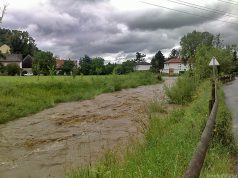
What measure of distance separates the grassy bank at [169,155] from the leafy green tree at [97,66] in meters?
74.4

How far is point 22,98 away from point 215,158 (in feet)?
61.9

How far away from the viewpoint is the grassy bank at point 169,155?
221 inches

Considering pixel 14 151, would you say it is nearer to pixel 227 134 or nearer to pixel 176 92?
pixel 227 134

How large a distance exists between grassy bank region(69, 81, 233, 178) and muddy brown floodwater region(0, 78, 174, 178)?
1742mm

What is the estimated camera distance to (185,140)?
25.4ft

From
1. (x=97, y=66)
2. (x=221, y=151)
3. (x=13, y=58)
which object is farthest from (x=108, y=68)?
(x=221, y=151)

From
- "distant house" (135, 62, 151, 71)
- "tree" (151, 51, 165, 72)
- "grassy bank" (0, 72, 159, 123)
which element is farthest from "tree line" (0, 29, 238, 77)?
Answer: "distant house" (135, 62, 151, 71)

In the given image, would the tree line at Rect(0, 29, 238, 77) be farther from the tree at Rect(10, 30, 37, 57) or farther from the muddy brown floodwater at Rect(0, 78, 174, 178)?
the muddy brown floodwater at Rect(0, 78, 174, 178)

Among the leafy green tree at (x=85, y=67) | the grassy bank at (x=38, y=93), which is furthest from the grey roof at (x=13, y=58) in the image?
the grassy bank at (x=38, y=93)

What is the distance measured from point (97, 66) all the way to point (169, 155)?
82.5 m

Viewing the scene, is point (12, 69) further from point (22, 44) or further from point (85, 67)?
point (22, 44)

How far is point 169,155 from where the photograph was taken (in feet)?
21.7

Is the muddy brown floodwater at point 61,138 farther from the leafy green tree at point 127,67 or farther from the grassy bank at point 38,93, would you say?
the leafy green tree at point 127,67

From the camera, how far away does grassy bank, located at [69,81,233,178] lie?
18.4ft
